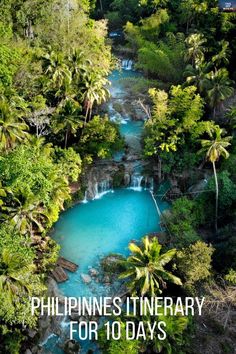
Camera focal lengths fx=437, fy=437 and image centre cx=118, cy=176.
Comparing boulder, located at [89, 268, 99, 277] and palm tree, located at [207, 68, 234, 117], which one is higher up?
palm tree, located at [207, 68, 234, 117]

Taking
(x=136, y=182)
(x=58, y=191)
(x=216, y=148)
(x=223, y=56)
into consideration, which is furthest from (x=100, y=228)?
(x=223, y=56)

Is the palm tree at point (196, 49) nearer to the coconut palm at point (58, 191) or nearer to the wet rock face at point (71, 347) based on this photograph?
the coconut palm at point (58, 191)

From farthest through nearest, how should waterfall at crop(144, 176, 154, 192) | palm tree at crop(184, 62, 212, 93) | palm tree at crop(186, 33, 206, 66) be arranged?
1. palm tree at crop(186, 33, 206, 66)
2. palm tree at crop(184, 62, 212, 93)
3. waterfall at crop(144, 176, 154, 192)

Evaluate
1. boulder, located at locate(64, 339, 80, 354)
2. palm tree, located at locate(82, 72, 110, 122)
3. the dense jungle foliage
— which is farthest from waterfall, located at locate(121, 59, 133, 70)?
boulder, located at locate(64, 339, 80, 354)

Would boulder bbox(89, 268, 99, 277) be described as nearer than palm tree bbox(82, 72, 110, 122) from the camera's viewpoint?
Yes

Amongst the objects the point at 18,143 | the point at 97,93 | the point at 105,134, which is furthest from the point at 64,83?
the point at 18,143

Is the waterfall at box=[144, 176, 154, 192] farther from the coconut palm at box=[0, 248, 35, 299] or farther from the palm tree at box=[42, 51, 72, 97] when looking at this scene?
the coconut palm at box=[0, 248, 35, 299]

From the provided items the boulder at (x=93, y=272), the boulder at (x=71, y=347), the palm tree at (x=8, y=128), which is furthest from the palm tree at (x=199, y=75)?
the boulder at (x=71, y=347)
